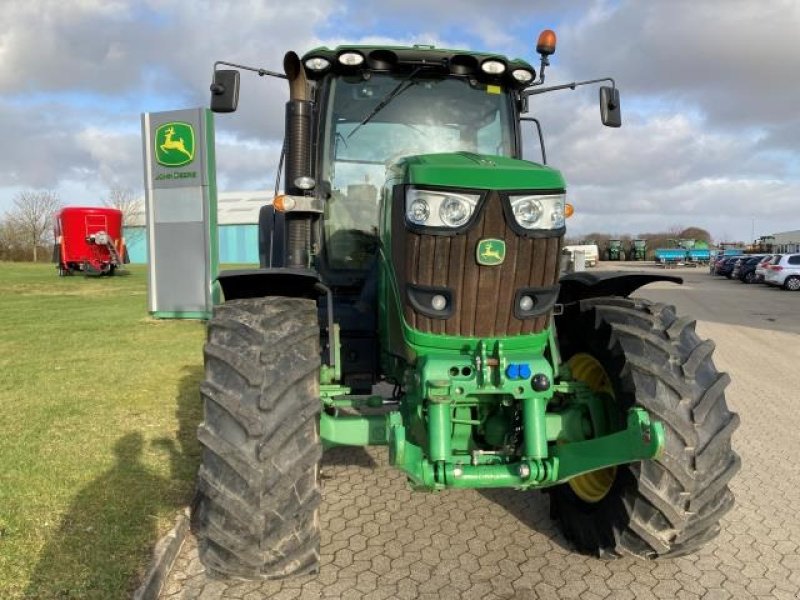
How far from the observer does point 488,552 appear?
3.78 meters

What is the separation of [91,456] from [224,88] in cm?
295

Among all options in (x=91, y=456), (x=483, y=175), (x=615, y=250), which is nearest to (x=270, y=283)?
(x=483, y=175)

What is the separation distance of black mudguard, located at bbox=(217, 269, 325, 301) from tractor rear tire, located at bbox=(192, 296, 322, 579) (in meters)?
0.45

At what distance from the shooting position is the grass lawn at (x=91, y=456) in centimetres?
345

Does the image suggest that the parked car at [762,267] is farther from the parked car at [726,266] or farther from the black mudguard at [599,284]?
the black mudguard at [599,284]

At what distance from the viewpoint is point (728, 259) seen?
40375 millimetres

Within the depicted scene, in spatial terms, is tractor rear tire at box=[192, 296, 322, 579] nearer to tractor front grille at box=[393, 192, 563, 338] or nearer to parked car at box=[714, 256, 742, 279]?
tractor front grille at box=[393, 192, 563, 338]

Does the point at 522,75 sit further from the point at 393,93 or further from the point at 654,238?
the point at 654,238

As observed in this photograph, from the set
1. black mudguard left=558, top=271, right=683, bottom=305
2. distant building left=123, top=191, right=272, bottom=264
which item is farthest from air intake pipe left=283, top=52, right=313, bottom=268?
distant building left=123, top=191, right=272, bottom=264

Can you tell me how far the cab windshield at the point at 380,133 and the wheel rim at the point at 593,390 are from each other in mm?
1611

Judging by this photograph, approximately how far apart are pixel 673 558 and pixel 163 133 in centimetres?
1201

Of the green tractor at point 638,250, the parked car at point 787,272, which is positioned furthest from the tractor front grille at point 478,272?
the green tractor at point 638,250

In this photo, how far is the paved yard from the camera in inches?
132

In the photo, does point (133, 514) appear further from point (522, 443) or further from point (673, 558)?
point (673, 558)
